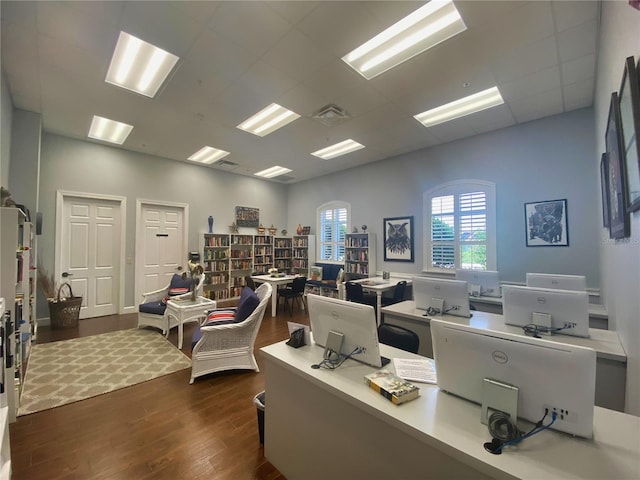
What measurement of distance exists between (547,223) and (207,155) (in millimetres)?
6541

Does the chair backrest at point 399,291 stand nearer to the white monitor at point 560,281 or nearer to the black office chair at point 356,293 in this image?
the black office chair at point 356,293

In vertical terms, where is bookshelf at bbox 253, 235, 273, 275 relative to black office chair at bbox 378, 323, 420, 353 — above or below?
above

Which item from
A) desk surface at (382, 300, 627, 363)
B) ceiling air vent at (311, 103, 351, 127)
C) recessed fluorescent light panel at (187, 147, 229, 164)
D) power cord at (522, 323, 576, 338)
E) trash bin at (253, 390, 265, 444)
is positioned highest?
recessed fluorescent light panel at (187, 147, 229, 164)

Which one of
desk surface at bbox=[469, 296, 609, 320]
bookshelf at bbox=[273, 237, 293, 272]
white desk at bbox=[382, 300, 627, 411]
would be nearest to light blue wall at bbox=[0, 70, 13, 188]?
bookshelf at bbox=[273, 237, 293, 272]

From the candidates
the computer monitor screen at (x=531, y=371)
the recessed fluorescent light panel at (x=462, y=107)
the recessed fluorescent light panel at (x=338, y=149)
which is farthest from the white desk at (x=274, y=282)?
the computer monitor screen at (x=531, y=371)

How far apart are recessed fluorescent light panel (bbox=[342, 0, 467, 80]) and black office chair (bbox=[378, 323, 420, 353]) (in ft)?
8.88

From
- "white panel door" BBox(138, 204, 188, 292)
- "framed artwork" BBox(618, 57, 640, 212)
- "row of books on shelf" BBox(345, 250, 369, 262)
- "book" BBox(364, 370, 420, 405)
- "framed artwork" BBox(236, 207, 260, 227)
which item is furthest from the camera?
"framed artwork" BBox(236, 207, 260, 227)

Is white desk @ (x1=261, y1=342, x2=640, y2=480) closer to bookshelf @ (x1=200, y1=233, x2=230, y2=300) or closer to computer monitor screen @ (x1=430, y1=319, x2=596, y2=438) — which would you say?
computer monitor screen @ (x1=430, y1=319, x2=596, y2=438)

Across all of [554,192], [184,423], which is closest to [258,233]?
[184,423]

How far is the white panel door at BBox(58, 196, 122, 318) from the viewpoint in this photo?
5.00 metres

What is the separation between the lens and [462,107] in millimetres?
3992

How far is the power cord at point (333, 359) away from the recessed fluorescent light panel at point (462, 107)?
12.4 feet

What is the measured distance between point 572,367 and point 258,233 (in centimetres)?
736

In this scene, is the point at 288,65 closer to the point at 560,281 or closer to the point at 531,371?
the point at 531,371
